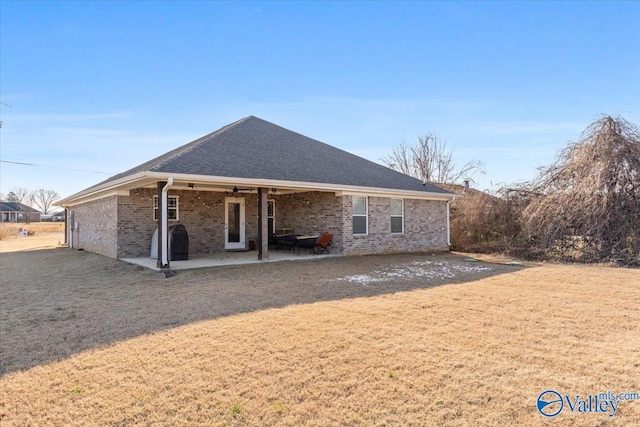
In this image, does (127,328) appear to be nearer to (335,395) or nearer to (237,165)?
(335,395)

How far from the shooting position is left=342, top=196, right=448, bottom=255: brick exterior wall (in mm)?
13508

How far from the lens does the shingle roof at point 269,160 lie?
35.6ft

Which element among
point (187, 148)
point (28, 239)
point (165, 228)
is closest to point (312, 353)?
point (165, 228)

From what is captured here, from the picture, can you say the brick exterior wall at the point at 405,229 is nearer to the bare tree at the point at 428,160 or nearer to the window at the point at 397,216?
the window at the point at 397,216

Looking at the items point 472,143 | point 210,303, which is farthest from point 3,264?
point 472,143

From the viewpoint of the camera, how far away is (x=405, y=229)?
15148 mm

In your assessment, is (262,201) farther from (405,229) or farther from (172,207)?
(405,229)

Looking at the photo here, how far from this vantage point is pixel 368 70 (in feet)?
46.7

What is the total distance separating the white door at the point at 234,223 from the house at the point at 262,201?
39mm

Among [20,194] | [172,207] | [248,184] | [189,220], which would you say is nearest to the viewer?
[248,184]

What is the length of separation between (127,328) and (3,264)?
39.1ft

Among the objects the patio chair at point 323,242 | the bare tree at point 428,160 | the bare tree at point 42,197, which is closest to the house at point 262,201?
the patio chair at point 323,242

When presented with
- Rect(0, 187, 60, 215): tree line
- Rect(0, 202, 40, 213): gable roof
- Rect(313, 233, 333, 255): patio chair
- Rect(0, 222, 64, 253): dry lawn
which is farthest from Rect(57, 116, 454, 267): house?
Rect(0, 187, 60, 215): tree line

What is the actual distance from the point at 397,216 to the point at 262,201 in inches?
228
